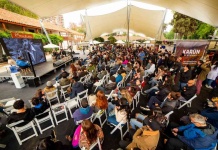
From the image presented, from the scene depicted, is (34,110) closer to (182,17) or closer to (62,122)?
(62,122)

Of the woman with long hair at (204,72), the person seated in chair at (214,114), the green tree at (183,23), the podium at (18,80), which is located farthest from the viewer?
the green tree at (183,23)

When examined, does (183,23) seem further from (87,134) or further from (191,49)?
(87,134)

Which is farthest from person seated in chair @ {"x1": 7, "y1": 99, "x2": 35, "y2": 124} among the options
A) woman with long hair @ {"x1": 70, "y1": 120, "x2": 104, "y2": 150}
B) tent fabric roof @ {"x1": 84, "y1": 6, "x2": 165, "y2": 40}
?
tent fabric roof @ {"x1": 84, "y1": 6, "x2": 165, "y2": 40}

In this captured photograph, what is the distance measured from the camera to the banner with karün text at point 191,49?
6.95 metres

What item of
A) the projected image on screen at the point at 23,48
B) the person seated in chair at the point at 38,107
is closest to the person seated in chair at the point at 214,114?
the person seated in chair at the point at 38,107

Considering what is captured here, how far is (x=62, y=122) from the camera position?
11.4 feet

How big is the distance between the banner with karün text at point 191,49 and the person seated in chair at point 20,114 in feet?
28.5

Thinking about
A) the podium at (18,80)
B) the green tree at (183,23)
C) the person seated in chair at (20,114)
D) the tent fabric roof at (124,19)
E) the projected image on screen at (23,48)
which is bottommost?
the podium at (18,80)

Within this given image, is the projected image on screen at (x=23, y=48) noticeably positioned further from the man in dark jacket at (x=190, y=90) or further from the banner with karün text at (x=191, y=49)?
the banner with karün text at (x=191, y=49)

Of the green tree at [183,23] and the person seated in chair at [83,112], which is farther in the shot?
the green tree at [183,23]

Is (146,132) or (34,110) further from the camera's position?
(34,110)

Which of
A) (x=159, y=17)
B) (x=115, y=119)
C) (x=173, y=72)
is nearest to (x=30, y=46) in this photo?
(x=115, y=119)

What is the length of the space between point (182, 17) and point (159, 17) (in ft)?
15.5

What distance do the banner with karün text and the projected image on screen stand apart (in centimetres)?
1005
